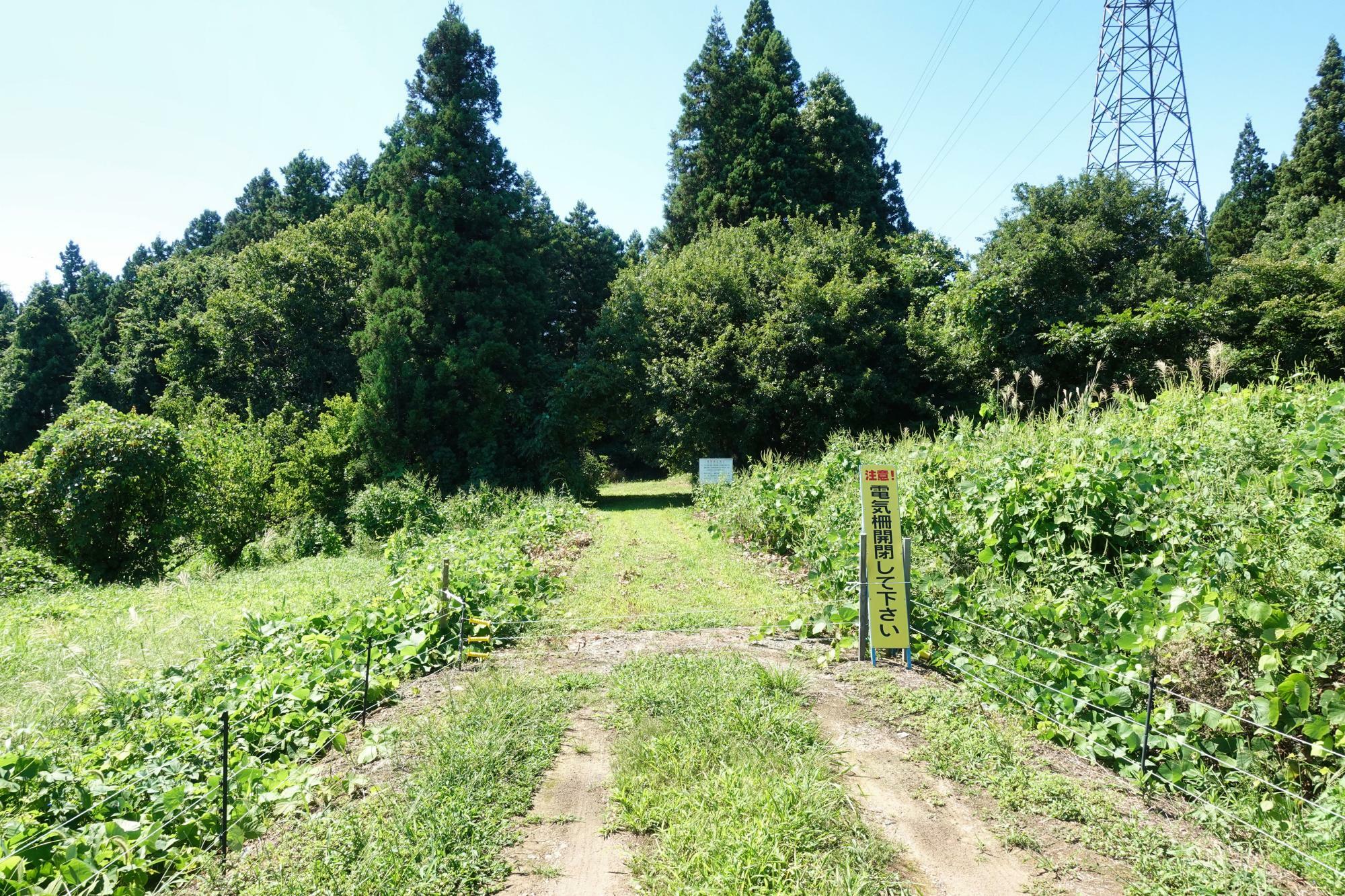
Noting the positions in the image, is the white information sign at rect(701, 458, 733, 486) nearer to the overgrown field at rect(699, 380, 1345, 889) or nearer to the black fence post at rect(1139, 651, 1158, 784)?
the overgrown field at rect(699, 380, 1345, 889)

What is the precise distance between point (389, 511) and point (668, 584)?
10.2m

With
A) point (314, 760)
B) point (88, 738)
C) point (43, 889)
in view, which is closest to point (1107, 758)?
point (314, 760)

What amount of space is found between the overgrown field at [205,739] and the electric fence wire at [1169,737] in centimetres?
412

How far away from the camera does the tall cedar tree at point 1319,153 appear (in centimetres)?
2723

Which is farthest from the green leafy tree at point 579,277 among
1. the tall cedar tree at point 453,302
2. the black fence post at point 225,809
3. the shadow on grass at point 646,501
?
the black fence post at point 225,809

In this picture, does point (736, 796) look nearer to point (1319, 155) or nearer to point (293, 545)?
point (293, 545)

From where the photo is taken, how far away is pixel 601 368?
849 inches

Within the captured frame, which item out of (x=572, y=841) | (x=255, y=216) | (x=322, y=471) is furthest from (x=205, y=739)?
(x=255, y=216)

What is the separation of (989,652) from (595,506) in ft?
51.7

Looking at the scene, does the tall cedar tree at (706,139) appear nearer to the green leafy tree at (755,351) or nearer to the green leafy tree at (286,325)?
the green leafy tree at (755,351)

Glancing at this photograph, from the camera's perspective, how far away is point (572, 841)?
326 centimetres

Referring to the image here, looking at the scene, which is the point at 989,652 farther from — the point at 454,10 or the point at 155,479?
the point at 454,10

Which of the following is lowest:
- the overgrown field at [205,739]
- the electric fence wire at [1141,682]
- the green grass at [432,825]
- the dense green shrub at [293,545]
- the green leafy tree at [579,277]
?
the dense green shrub at [293,545]

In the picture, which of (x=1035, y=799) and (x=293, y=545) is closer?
(x=1035, y=799)
